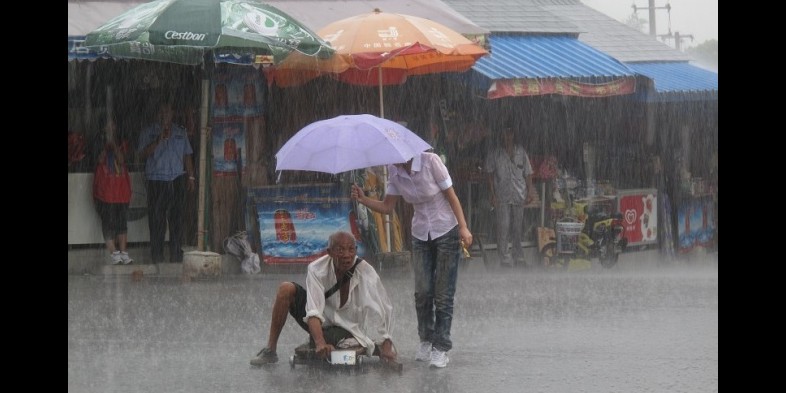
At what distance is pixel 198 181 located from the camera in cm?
1564

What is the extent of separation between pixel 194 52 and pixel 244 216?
2.83 m

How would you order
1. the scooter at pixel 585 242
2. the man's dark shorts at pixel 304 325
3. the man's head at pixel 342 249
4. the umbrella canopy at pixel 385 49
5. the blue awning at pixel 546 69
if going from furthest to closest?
the scooter at pixel 585 242 → the blue awning at pixel 546 69 → the umbrella canopy at pixel 385 49 → the man's dark shorts at pixel 304 325 → the man's head at pixel 342 249

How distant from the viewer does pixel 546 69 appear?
56.9 ft

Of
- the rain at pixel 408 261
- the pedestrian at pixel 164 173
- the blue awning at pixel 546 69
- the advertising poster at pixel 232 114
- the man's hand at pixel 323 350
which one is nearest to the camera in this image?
the man's hand at pixel 323 350

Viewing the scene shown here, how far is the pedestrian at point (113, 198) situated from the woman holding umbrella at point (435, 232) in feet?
22.1

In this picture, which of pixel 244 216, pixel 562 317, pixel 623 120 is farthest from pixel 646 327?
pixel 623 120

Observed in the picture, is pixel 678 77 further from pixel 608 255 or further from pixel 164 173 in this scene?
pixel 164 173

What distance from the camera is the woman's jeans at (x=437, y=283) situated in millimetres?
8766

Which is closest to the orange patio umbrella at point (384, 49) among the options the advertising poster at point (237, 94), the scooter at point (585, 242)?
the advertising poster at point (237, 94)

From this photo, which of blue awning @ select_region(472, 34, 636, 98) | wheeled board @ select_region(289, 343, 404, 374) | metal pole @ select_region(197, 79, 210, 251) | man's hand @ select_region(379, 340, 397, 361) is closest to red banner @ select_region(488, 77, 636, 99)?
blue awning @ select_region(472, 34, 636, 98)

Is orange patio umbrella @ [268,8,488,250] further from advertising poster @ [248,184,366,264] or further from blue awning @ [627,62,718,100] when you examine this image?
blue awning @ [627,62,718,100]

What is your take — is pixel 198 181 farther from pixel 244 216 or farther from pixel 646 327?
pixel 646 327

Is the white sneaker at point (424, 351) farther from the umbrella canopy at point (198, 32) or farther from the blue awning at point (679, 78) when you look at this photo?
the blue awning at point (679, 78)

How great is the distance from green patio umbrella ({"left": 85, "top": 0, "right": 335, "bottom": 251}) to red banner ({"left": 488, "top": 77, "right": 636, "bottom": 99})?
3.15 metres
